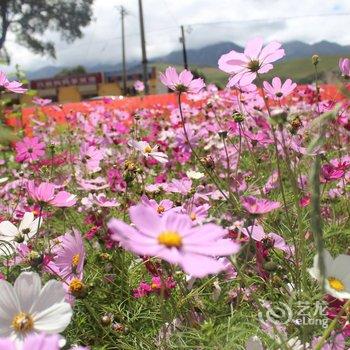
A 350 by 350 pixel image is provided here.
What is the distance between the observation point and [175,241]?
21.6 inches

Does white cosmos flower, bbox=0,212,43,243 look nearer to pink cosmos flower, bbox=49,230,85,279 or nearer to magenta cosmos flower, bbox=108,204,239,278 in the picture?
pink cosmos flower, bbox=49,230,85,279

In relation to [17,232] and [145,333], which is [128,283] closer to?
[145,333]

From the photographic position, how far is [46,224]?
1.69 metres

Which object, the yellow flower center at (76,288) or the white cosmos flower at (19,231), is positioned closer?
the yellow flower center at (76,288)

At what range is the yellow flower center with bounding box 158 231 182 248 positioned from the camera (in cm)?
55

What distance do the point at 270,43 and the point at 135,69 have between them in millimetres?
47349

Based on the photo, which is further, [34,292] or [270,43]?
[270,43]

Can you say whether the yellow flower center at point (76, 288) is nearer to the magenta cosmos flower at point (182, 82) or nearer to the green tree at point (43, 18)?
the magenta cosmos flower at point (182, 82)

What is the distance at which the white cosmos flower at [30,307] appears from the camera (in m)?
0.63

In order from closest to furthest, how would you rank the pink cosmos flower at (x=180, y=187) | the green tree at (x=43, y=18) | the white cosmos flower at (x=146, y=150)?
the pink cosmos flower at (x=180, y=187)
the white cosmos flower at (x=146, y=150)
the green tree at (x=43, y=18)

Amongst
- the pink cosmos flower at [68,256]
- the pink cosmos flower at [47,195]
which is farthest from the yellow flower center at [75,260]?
the pink cosmos flower at [47,195]

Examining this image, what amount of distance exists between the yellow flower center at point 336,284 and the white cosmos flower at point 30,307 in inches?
13.0

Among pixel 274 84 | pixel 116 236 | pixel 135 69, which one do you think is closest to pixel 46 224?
pixel 274 84

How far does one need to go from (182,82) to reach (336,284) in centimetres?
62
